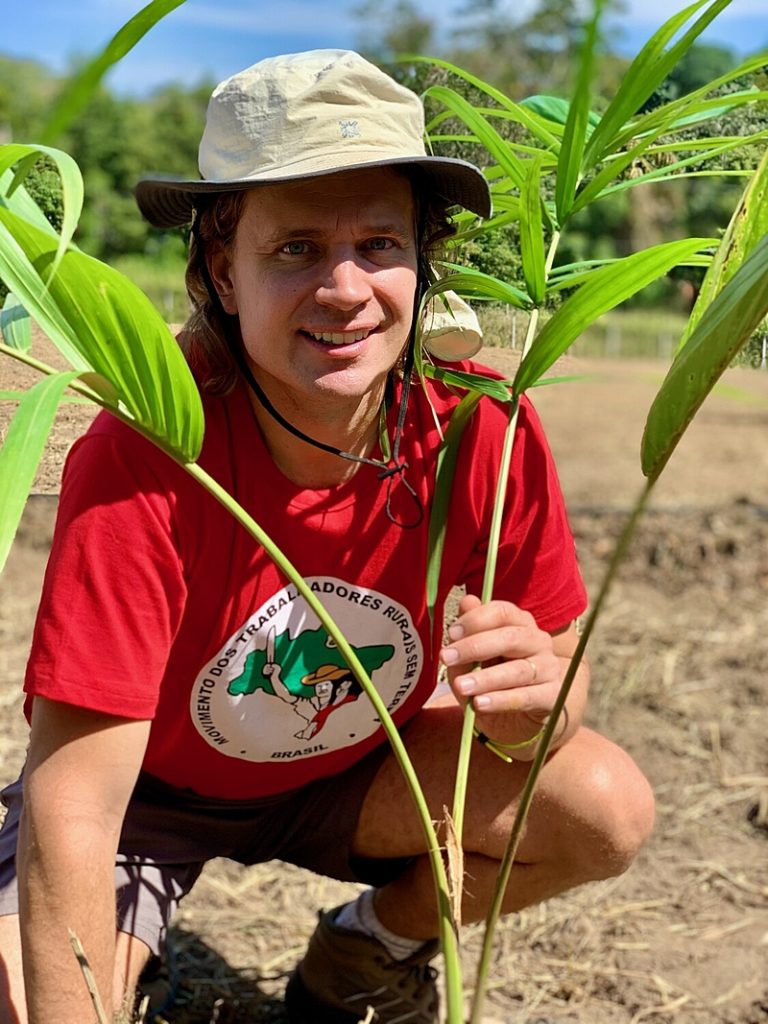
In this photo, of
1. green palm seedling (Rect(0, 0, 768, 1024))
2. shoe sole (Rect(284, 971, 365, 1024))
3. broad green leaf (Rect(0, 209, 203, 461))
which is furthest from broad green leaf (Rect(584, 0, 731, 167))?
shoe sole (Rect(284, 971, 365, 1024))

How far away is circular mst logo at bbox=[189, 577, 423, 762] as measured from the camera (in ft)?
5.13

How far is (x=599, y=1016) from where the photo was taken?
1.96 metres

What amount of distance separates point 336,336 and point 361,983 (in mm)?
1002

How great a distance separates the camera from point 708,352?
97cm

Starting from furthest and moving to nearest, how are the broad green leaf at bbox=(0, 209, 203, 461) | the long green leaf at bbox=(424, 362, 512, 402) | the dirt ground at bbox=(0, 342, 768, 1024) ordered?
the dirt ground at bbox=(0, 342, 768, 1024)
the long green leaf at bbox=(424, 362, 512, 402)
the broad green leaf at bbox=(0, 209, 203, 461)

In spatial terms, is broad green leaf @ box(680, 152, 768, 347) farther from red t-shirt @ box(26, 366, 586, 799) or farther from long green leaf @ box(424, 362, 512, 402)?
red t-shirt @ box(26, 366, 586, 799)

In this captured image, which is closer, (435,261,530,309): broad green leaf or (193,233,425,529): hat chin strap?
(435,261,530,309): broad green leaf

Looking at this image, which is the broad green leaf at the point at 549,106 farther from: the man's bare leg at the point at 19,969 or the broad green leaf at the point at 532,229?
the man's bare leg at the point at 19,969

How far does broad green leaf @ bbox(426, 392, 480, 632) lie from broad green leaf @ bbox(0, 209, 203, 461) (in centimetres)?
37

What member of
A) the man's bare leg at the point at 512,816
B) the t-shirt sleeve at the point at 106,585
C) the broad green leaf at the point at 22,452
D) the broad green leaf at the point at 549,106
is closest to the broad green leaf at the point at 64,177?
the broad green leaf at the point at 22,452

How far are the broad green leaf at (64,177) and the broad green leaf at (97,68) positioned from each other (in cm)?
8

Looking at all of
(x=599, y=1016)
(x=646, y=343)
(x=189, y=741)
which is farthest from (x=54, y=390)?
(x=646, y=343)

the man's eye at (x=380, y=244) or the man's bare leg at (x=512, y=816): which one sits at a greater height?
the man's eye at (x=380, y=244)

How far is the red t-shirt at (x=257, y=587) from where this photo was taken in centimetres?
137
